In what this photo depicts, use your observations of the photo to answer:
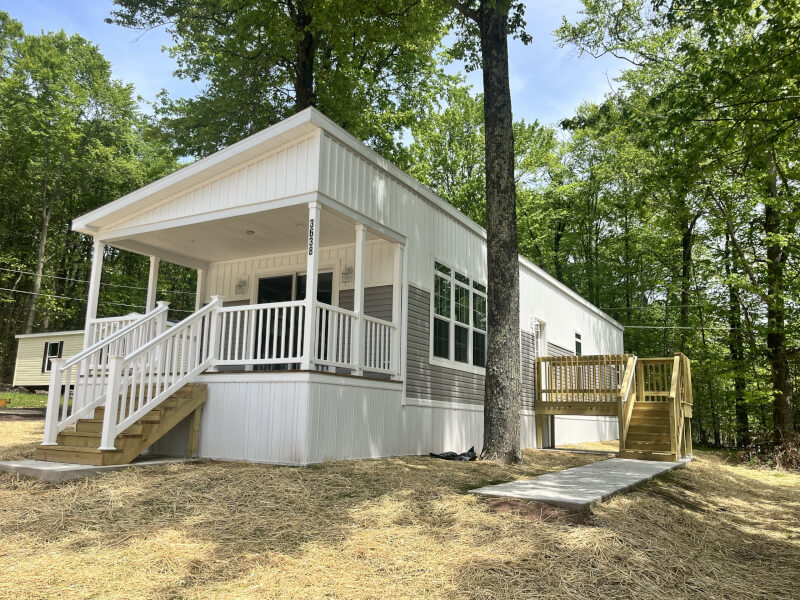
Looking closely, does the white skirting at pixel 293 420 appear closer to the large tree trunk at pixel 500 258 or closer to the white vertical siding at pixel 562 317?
the large tree trunk at pixel 500 258

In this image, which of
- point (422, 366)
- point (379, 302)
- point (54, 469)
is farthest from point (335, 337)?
point (54, 469)

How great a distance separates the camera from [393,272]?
9.34 meters

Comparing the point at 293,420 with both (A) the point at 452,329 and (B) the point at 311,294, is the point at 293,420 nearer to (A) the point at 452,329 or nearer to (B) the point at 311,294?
(B) the point at 311,294

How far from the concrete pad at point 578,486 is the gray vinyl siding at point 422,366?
2.80 m

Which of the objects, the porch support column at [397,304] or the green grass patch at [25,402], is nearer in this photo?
the porch support column at [397,304]

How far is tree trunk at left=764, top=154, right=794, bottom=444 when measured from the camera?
13.6 metres

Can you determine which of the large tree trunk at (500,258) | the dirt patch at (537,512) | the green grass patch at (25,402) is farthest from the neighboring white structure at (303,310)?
the green grass patch at (25,402)

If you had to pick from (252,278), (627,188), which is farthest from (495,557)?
(627,188)

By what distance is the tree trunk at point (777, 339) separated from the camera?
13555 mm

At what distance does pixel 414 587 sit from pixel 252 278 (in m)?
8.43

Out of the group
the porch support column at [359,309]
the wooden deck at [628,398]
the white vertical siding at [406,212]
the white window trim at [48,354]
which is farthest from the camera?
the white window trim at [48,354]

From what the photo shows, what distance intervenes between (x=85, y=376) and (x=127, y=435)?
100cm

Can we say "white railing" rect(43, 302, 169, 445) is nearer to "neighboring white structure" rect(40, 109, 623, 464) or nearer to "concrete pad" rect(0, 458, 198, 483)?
"neighboring white structure" rect(40, 109, 623, 464)

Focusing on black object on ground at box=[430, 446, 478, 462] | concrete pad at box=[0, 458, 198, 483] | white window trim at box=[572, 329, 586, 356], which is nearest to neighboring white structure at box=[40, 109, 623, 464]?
concrete pad at box=[0, 458, 198, 483]
